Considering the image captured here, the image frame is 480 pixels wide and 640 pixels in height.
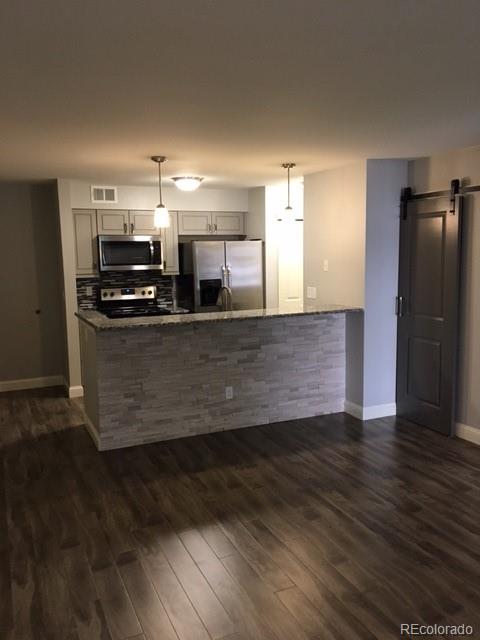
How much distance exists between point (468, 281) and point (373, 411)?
1.45 meters

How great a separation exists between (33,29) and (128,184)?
13.6ft

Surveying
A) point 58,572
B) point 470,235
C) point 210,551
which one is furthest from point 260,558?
point 470,235

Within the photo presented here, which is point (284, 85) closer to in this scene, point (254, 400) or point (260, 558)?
point (260, 558)

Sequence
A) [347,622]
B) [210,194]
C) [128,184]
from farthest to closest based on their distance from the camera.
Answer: [210,194]
[128,184]
[347,622]

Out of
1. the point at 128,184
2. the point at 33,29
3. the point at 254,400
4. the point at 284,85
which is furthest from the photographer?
the point at 128,184

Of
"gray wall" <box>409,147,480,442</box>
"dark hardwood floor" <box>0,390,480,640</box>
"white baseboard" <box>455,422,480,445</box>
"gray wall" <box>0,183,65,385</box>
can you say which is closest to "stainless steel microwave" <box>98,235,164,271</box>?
"gray wall" <box>0,183,65,385</box>

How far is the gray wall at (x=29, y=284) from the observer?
572 centimetres

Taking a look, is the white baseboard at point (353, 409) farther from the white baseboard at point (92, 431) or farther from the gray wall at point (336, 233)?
the white baseboard at point (92, 431)

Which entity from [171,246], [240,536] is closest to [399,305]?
[240,536]

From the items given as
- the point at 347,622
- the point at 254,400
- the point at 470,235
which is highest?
the point at 470,235

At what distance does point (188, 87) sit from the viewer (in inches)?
90.6

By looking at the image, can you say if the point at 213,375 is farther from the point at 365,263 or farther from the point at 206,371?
the point at 365,263

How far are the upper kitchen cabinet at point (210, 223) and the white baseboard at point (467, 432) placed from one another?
368cm

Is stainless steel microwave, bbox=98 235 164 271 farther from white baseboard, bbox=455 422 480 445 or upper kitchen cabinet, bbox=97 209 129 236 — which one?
white baseboard, bbox=455 422 480 445
